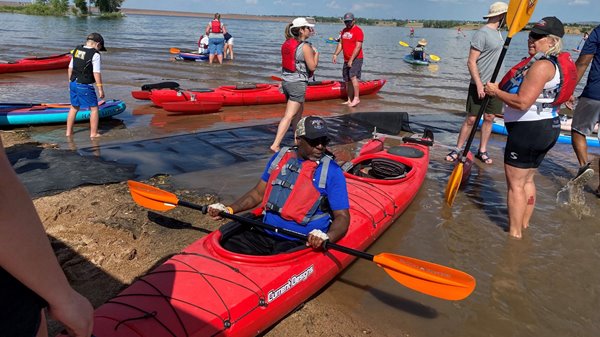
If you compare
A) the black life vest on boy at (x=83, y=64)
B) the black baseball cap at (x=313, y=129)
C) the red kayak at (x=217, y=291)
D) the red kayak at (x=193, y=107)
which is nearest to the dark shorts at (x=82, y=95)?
the black life vest on boy at (x=83, y=64)

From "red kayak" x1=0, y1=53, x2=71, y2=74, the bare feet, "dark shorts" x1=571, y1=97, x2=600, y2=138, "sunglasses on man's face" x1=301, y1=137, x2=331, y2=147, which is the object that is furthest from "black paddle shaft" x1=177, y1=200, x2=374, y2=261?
"red kayak" x1=0, y1=53, x2=71, y2=74

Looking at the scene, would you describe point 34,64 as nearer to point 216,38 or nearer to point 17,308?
point 216,38

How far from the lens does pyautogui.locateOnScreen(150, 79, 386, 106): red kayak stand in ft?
28.1

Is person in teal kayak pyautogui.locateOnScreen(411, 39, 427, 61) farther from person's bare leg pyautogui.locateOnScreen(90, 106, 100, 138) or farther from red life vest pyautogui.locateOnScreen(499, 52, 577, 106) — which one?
red life vest pyautogui.locateOnScreen(499, 52, 577, 106)

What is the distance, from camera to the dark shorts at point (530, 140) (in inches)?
144

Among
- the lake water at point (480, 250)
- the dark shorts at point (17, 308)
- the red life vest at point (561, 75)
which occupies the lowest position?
the lake water at point (480, 250)

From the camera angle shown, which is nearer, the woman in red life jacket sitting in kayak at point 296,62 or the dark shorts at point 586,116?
the dark shorts at point 586,116

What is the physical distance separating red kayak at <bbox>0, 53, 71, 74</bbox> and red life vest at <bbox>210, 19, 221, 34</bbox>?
5.05 meters

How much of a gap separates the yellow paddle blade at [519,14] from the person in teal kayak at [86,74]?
533cm

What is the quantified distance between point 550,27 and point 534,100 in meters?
0.61

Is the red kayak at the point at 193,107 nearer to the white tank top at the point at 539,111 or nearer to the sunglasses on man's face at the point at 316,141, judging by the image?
the sunglasses on man's face at the point at 316,141

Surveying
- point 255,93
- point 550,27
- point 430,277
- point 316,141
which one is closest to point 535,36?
point 550,27

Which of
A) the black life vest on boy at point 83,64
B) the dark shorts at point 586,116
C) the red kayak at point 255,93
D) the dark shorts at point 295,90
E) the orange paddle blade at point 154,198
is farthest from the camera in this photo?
the red kayak at point 255,93

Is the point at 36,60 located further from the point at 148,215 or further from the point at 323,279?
the point at 323,279
